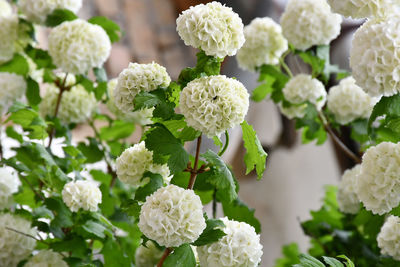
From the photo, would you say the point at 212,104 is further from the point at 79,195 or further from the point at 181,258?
the point at 79,195

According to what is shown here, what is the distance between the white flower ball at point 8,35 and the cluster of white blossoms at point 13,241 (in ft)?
1.16

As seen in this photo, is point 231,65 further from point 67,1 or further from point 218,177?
point 218,177

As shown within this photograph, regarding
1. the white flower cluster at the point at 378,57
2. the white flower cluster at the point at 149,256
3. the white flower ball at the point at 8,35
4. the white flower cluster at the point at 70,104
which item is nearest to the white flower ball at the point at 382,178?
the white flower cluster at the point at 378,57

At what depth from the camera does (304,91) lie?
3.21 ft

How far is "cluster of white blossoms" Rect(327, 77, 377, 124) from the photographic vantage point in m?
0.98

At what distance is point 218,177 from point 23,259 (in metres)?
0.41

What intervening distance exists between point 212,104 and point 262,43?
1.51 ft

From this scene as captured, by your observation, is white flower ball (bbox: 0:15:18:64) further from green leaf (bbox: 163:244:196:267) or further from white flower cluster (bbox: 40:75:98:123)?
green leaf (bbox: 163:244:196:267)

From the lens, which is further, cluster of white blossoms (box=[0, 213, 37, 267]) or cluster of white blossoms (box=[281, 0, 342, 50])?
cluster of white blossoms (box=[281, 0, 342, 50])

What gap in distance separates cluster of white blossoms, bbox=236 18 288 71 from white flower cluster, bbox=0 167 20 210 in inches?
19.2

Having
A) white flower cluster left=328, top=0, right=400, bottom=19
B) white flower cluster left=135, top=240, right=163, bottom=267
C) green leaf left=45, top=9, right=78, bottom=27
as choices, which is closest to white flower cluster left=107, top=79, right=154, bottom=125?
green leaf left=45, top=9, right=78, bottom=27

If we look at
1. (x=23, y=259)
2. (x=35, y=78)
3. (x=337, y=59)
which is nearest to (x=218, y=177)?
(x=23, y=259)

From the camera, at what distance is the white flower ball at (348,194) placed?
952 mm

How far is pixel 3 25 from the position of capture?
1053 mm
